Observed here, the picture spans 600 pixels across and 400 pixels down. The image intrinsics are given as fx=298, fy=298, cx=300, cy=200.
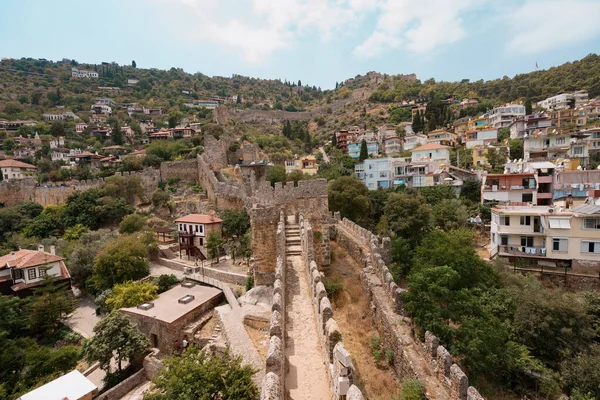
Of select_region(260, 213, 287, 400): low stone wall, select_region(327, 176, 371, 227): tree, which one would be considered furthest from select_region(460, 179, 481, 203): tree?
select_region(260, 213, 287, 400): low stone wall

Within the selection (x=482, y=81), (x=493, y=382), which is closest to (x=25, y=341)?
(x=493, y=382)

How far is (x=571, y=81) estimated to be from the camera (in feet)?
218

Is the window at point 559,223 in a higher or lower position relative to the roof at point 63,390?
higher

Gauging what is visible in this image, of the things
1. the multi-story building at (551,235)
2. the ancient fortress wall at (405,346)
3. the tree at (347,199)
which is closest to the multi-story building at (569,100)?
the multi-story building at (551,235)

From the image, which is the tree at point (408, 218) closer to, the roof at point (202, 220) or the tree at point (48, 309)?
the roof at point (202, 220)

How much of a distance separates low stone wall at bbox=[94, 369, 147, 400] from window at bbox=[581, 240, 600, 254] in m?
30.0

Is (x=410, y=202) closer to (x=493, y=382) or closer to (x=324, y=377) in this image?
(x=493, y=382)

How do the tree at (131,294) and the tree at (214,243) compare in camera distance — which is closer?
the tree at (131,294)

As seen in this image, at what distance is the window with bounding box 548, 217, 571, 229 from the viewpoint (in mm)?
21500

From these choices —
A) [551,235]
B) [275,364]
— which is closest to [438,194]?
[551,235]

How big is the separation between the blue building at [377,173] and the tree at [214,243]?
2455cm

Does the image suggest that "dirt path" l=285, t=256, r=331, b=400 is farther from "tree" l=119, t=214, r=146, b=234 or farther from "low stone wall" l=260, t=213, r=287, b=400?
"tree" l=119, t=214, r=146, b=234

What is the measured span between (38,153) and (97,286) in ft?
132

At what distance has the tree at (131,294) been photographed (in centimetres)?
1986
